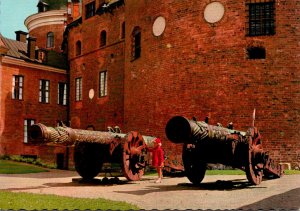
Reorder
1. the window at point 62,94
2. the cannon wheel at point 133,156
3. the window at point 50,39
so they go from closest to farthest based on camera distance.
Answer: the cannon wheel at point 133,156 < the window at point 62,94 < the window at point 50,39

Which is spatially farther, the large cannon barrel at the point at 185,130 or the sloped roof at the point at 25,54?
the sloped roof at the point at 25,54

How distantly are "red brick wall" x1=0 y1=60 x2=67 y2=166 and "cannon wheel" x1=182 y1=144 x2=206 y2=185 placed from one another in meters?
19.6

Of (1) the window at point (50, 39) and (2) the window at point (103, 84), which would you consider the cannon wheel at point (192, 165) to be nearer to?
(2) the window at point (103, 84)

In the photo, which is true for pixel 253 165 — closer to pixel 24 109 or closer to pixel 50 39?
pixel 24 109

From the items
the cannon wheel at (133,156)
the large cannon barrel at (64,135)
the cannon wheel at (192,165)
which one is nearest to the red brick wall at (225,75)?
the cannon wheel at (133,156)

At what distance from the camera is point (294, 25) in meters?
18.4

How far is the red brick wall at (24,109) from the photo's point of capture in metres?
29.6

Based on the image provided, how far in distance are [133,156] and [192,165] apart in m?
1.80

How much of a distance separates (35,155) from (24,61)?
628 centimetres

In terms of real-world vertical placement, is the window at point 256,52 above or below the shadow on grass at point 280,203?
above

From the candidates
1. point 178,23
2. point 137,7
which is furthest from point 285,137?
point 137,7

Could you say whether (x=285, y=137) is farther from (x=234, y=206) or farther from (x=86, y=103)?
(x=86, y=103)

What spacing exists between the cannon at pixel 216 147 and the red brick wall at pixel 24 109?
Result: 19723mm

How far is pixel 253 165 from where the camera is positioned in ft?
37.1
